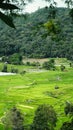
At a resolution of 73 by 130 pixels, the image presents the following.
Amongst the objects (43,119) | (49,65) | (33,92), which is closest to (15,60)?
(49,65)

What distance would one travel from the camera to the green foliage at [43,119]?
55.7 m

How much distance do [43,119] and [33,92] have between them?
175ft

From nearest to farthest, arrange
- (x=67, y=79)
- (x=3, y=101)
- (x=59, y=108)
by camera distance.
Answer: (x=59, y=108), (x=3, y=101), (x=67, y=79)

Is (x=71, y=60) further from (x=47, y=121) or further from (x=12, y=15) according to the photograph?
(x=12, y=15)

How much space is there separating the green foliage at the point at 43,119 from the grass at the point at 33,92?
8.98m

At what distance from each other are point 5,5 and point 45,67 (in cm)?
16716

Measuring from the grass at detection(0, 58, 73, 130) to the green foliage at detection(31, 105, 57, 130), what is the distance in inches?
353

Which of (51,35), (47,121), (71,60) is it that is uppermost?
(51,35)

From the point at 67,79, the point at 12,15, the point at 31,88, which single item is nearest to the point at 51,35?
the point at 12,15

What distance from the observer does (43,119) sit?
5750 centimetres

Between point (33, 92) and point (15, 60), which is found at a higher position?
point (33, 92)

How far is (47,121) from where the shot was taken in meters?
58.1

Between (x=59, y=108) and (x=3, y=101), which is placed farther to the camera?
(x=3, y=101)

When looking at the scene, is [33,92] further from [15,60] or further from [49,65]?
[15,60]
